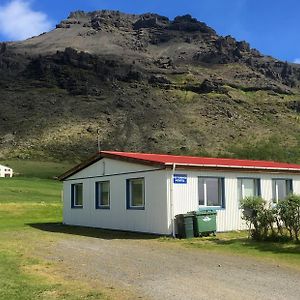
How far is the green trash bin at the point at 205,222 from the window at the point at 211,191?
3.30 feet

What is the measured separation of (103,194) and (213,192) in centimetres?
548

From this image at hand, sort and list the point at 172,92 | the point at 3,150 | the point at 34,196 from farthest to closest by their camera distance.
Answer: the point at 172,92 < the point at 3,150 < the point at 34,196

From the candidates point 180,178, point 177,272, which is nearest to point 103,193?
point 180,178

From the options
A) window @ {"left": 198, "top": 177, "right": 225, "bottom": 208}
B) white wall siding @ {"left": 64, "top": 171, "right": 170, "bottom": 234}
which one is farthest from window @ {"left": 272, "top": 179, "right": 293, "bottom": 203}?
white wall siding @ {"left": 64, "top": 171, "right": 170, "bottom": 234}

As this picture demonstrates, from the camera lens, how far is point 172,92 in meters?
162

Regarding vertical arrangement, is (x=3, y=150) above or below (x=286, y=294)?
above

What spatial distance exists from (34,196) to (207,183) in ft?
95.7

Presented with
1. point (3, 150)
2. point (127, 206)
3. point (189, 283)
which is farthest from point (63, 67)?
point (189, 283)

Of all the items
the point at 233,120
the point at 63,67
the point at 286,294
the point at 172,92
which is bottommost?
the point at 286,294

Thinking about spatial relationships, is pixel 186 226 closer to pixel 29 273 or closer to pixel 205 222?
pixel 205 222

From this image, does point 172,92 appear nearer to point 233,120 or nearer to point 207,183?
point 233,120

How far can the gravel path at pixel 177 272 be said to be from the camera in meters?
8.66

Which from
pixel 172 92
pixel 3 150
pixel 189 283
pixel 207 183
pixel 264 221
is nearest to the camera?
pixel 189 283

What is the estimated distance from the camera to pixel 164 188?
1889cm
